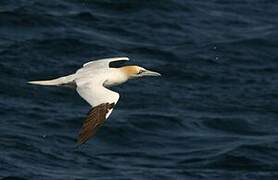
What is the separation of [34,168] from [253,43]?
26.6ft

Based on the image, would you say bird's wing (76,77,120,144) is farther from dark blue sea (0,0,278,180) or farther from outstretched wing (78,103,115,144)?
dark blue sea (0,0,278,180)

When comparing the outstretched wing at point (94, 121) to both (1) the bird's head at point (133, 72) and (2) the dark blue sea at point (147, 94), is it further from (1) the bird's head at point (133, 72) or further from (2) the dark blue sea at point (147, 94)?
(2) the dark blue sea at point (147, 94)

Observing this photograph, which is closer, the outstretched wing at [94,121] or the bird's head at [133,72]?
the outstretched wing at [94,121]

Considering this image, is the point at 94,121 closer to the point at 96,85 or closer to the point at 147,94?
the point at 96,85

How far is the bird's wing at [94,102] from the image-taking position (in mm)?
14547

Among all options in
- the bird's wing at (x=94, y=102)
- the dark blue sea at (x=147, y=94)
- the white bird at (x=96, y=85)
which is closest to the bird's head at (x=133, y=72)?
the white bird at (x=96, y=85)

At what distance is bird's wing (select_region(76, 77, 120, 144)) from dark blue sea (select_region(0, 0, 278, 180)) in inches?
134

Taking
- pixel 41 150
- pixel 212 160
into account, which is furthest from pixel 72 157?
pixel 212 160

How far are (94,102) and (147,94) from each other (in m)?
7.71

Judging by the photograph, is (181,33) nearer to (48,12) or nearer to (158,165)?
(48,12)

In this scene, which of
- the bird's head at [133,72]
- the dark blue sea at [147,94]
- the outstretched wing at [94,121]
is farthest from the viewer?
the dark blue sea at [147,94]

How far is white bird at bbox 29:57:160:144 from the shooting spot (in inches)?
579

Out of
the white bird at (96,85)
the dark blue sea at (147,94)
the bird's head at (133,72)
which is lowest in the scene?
the dark blue sea at (147,94)

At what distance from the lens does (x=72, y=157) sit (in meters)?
20.2
